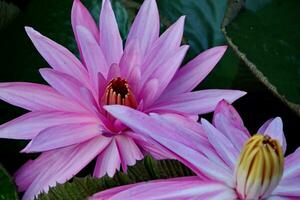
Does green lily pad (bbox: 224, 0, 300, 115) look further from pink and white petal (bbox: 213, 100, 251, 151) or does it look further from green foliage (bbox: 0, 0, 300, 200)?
pink and white petal (bbox: 213, 100, 251, 151)

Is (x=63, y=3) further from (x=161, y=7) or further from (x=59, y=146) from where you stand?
(x=59, y=146)

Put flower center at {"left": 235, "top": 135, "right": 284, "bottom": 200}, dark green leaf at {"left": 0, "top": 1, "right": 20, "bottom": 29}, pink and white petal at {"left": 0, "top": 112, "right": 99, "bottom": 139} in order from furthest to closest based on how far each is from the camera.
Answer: dark green leaf at {"left": 0, "top": 1, "right": 20, "bottom": 29} < pink and white petal at {"left": 0, "top": 112, "right": 99, "bottom": 139} < flower center at {"left": 235, "top": 135, "right": 284, "bottom": 200}

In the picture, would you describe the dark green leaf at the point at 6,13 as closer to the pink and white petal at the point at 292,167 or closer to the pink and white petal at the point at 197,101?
the pink and white petal at the point at 197,101

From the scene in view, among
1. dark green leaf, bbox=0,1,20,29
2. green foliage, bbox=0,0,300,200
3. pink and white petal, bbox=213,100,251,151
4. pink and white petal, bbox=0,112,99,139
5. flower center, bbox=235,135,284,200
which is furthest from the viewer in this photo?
dark green leaf, bbox=0,1,20,29

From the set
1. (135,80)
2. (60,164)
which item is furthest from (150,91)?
(60,164)

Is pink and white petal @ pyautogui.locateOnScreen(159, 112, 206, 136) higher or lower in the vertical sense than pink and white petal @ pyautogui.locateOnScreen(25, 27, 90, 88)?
lower

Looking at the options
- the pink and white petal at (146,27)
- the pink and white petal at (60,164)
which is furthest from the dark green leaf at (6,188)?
the pink and white petal at (146,27)

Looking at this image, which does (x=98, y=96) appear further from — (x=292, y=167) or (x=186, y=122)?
(x=292, y=167)

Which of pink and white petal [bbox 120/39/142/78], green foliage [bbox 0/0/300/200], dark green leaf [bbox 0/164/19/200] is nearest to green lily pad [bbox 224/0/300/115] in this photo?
green foliage [bbox 0/0/300/200]
